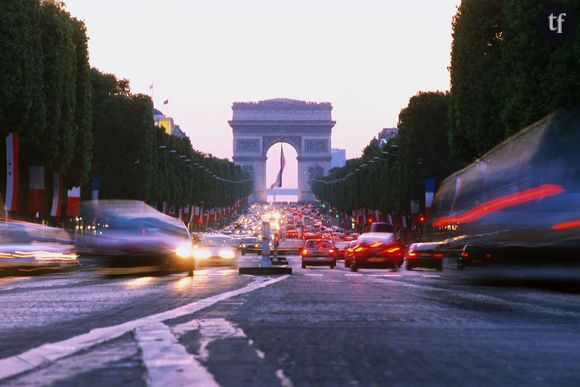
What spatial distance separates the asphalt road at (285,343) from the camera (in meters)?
6.51

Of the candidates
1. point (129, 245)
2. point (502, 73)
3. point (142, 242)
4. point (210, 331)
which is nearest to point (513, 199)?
point (142, 242)

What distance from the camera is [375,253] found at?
141ft

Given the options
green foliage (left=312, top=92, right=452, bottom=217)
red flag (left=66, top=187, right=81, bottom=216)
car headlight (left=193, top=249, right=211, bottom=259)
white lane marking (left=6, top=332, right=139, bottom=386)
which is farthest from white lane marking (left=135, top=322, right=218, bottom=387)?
green foliage (left=312, top=92, right=452, bottom=217)

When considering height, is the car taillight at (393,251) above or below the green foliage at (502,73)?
below

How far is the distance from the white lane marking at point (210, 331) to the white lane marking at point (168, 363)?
0.56 feet

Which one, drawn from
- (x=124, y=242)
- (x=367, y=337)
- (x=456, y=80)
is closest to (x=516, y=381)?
(x=367, y=337)

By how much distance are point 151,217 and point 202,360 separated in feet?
81.5

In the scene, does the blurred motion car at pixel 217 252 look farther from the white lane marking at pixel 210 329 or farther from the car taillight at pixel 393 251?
the white lane marking at pixel 210 329

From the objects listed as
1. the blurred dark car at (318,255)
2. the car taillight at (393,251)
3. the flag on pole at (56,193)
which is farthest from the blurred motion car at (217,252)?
the flag on pole at (56,193)

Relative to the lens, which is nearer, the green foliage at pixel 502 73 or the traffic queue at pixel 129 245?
the traffic queue at pixel 129 245

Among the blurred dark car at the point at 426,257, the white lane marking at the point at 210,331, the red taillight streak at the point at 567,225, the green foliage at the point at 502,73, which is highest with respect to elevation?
the green foliage at the point at 502,73

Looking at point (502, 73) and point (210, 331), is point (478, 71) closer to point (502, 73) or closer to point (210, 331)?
point (502, 73)

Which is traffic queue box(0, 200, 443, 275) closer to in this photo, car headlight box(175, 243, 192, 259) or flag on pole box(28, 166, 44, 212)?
car headlight box(175, 243, 192, 259)

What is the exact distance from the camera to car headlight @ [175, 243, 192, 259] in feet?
102
